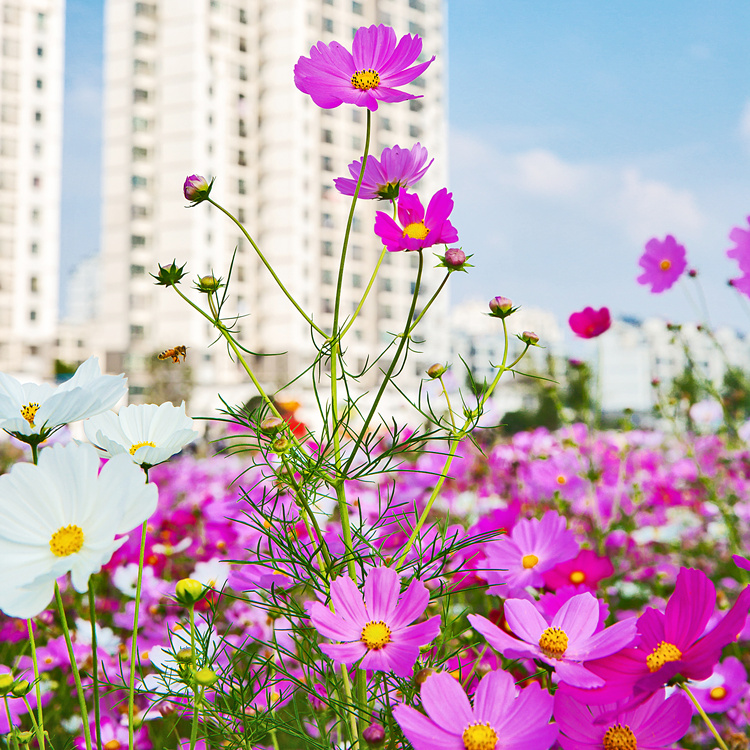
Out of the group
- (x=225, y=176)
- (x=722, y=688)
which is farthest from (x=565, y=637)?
(x=225, y=176)

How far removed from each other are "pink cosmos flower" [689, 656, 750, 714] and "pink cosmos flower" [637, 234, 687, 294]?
Result: 0.47 m

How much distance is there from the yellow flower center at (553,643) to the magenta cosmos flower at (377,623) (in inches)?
2.5

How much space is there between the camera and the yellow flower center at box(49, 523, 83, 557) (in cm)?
27

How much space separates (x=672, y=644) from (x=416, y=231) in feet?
0.82

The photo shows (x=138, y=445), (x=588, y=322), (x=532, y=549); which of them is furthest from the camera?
(x=588, y=322)

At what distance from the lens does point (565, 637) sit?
0.34m

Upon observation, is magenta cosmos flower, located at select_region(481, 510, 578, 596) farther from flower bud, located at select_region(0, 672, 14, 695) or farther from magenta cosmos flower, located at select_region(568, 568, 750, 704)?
flower bud, located at select_region(0, 672, 14, 695)

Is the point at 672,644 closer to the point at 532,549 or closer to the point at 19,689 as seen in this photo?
the point at 532,549

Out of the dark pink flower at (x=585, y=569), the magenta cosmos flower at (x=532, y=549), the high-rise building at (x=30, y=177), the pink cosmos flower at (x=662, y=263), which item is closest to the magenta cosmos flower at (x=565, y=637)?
the magenta cosmos flower at (x=532, y=549)

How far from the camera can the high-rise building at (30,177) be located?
19797 mm

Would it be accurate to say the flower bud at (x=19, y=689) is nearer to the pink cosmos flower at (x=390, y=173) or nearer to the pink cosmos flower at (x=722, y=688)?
the pink cosmos flower at (x=390, y=173)

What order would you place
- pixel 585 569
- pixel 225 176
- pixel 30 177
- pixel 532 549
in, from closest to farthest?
1. pixel 532 549
2. pixel 585 569
3. pixel 225 176
4. pixel 30 177

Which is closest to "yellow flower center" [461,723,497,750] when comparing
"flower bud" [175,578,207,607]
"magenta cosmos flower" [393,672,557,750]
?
"magenta cosmos flower" [393,672,557,750]

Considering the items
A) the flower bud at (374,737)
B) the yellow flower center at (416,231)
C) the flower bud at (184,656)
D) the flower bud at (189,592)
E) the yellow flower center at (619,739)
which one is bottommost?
the flower bud at (184,656)
